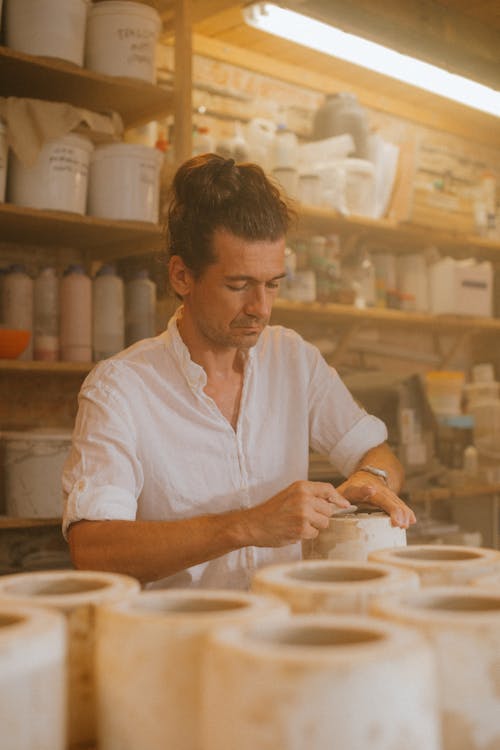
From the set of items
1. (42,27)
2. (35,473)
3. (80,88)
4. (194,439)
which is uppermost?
(42,27)

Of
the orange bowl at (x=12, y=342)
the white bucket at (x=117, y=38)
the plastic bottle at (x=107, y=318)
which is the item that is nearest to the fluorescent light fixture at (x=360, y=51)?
the white bucket at (x=117, y=38)

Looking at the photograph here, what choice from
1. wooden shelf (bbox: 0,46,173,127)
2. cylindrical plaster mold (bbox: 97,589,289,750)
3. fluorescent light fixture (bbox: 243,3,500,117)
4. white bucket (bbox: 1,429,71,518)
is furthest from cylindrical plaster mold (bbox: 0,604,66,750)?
fluorescent light fixture (bbox: 243,3,500,117)

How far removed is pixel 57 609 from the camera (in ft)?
2.52

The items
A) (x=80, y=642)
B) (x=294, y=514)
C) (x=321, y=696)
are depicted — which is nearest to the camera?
(x=321, y=696)

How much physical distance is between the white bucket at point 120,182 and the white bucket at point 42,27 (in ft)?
1.02

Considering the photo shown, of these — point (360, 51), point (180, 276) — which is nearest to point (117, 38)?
point (360, 51)

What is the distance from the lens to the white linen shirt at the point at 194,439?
168cm

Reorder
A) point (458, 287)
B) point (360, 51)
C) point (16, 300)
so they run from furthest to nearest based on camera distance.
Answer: point (458, 287) → point (360, 51) → point (16, 300)

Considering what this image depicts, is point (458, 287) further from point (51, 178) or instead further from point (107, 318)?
point (51, 178)

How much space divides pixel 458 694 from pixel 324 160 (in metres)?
3.40

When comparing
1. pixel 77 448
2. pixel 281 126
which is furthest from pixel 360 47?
pixel 77 448

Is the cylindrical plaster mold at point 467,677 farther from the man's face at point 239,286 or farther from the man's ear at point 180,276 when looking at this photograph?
the man's ear at point 180,276

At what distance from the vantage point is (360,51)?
10.3 feet

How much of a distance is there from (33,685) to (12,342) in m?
2.27
